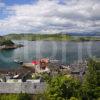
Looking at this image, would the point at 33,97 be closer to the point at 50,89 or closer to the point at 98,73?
the point at 50,89

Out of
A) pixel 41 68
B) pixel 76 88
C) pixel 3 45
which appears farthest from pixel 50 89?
pixel 3 45

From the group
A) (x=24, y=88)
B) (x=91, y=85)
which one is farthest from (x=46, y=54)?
(x=91, y=85)

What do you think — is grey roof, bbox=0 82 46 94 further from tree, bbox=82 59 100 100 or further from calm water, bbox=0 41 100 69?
calm water, bbox=0 41 100 69

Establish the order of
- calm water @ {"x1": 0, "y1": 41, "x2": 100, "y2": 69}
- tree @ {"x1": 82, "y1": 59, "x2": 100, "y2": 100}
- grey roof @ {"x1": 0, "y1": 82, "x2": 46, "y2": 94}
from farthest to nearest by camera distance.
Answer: calm water @ {"x1": 0, "y1": 41, "x2": 100, "y2": 69}, grey roof @ {"x1": 0, "y1": 82, "x2": 46, "y2": 94}, tree @ {"x1": 82, "y1": 59, "x2": 100, "y2": 100}

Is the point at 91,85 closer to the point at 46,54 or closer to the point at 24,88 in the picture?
the point at 24,88

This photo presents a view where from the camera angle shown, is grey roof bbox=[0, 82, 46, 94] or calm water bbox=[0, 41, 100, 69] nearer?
grey roof bbox=[0, 82, 46, 94]

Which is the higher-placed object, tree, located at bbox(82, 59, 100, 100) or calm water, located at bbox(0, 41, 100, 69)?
tree, located at bbox(82, 59, 100, 100)

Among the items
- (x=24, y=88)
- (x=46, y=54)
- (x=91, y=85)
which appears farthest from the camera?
(x=46, y=54)

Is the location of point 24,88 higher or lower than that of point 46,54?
higher

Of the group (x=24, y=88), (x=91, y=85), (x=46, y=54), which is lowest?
(x=46, y=54)

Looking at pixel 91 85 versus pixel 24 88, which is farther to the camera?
pixel 24 88

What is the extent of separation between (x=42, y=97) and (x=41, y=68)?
1421 cm

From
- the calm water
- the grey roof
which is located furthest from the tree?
the calm water

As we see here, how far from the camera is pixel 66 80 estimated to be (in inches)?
494
